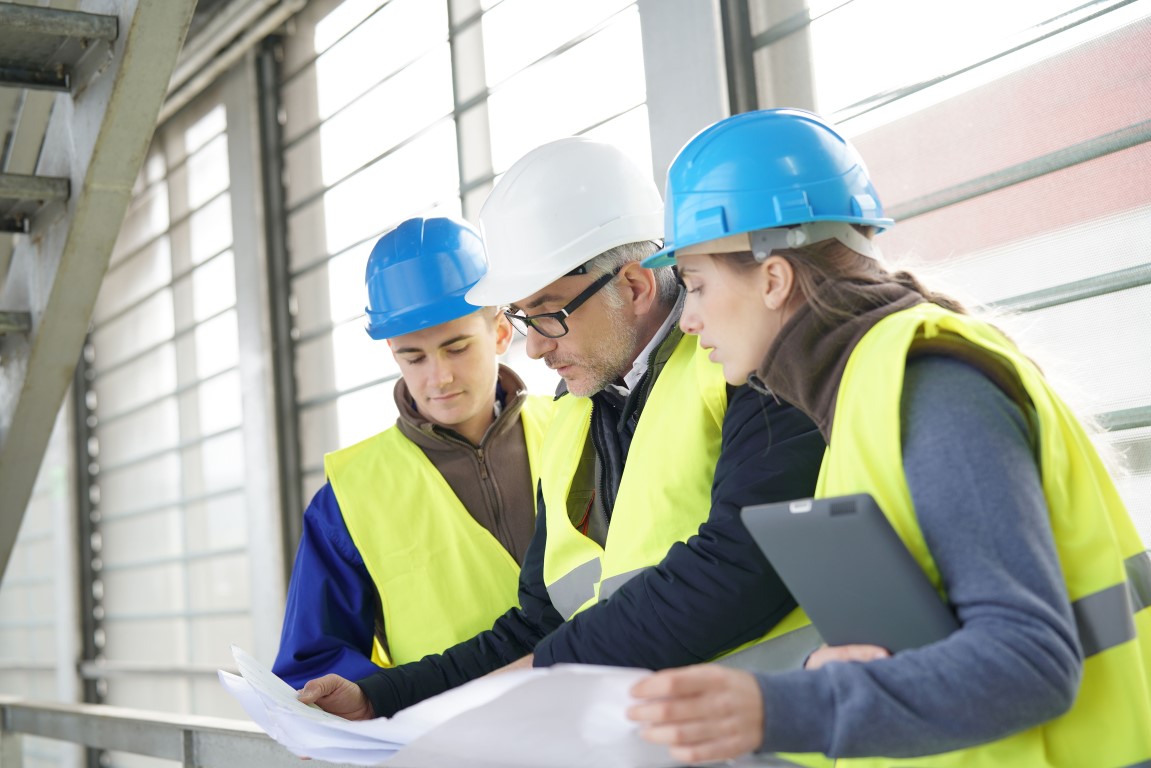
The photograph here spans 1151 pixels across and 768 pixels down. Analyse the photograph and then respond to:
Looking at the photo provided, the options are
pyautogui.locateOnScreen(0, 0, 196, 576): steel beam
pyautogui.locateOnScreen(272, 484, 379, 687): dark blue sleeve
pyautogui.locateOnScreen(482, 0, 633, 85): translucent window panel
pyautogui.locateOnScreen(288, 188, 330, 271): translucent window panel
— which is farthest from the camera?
pyautogui.locateOnScreen(288, 188, 330, 271): translucent window panel

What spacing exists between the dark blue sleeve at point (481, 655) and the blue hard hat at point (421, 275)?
2.34 feet

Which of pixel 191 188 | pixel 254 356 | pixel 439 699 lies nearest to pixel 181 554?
pixel 254 356

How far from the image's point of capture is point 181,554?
8.13 meters

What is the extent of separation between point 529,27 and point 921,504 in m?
4.45

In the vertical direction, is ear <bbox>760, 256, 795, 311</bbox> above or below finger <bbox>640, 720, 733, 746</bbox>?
above

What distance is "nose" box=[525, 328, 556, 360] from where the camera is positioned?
2.36 meters

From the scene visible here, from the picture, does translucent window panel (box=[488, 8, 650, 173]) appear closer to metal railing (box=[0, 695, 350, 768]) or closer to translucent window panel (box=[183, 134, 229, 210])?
metal railing (box=[0, 695, 350, 768])

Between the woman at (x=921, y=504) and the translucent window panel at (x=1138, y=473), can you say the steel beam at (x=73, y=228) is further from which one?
the translucent window panel at (x=1138, y=473)

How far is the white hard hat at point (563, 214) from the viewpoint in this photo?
2.34m

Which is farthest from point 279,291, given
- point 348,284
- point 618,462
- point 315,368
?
point 618,462

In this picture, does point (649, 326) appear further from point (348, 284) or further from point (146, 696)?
A: point (146, 696)

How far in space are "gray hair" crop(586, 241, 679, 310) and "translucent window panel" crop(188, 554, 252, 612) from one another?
5.52 m

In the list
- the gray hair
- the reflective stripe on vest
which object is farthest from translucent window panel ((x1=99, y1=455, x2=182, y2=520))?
the reflective stripe on vest

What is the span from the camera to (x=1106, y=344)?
2963mm
